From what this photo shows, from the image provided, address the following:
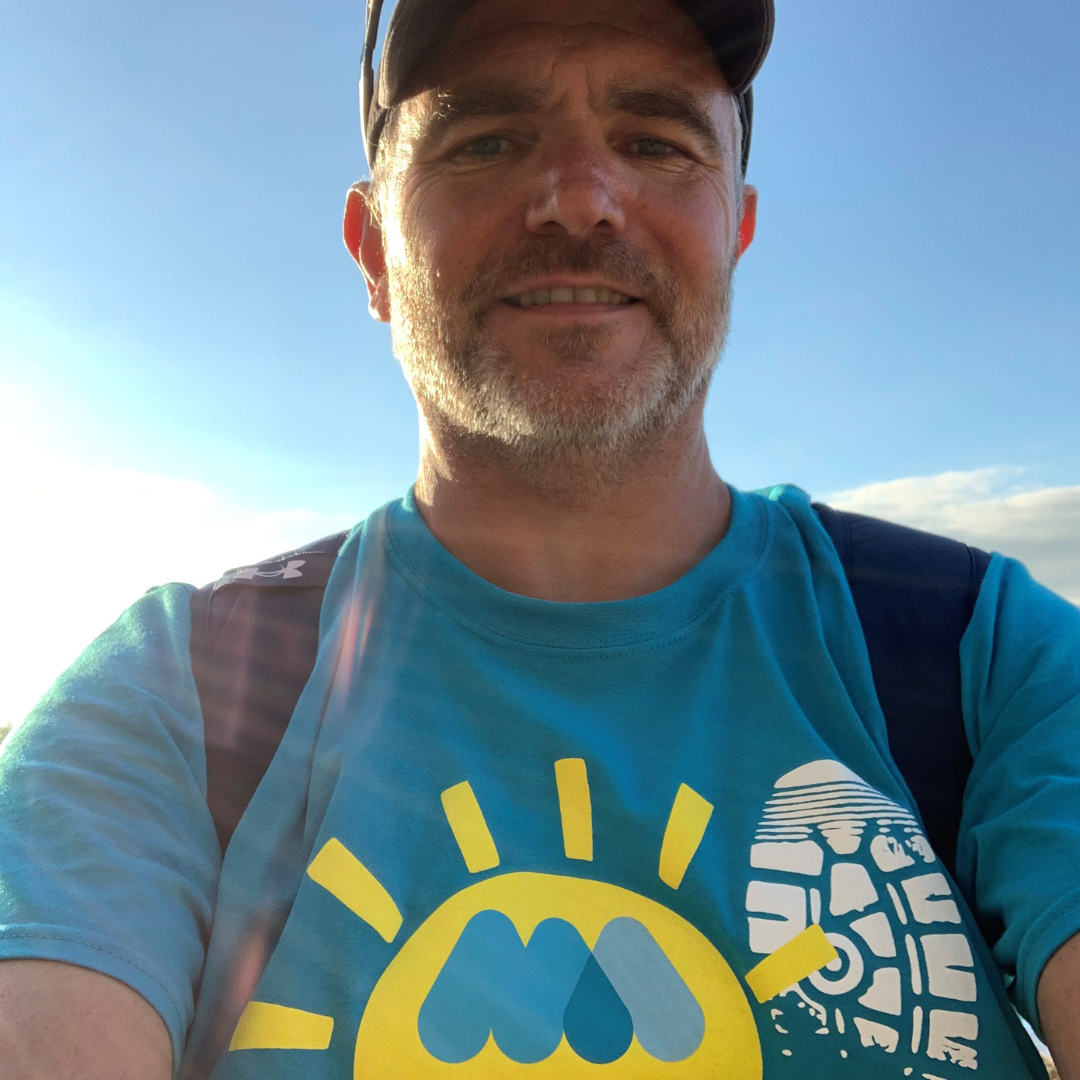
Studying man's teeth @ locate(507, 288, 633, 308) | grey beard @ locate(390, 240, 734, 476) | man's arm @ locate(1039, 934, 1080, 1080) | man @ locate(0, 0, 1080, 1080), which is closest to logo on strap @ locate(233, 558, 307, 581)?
man @ locate(0, 0, 1080, 1080)

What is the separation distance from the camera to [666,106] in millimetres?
1969

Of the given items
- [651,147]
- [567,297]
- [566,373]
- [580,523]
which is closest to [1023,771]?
[580,523]

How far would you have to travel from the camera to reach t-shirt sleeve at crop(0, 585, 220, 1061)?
132cm

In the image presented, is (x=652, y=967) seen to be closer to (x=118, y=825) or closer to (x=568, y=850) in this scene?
(x=568, y=850)

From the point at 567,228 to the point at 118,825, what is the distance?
1.42 m

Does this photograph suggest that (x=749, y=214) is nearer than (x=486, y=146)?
No

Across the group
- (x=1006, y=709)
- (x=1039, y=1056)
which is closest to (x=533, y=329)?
(x=1006, y=709)

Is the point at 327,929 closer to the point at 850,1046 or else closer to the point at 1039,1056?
the point at 850,1046

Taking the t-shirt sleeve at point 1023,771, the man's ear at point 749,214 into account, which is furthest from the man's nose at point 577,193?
the t-shirt sleeve at point 1023,771

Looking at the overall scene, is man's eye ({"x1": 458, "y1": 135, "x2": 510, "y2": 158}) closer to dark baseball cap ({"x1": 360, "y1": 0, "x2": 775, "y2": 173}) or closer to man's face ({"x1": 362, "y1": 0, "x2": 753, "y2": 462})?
man's face ({"x1": 362, "y1": 0, "x2": 753, "y2": 462})

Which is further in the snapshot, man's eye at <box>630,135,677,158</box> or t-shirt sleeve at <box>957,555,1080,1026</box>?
man's eye at <box>630,135,677,158</box>

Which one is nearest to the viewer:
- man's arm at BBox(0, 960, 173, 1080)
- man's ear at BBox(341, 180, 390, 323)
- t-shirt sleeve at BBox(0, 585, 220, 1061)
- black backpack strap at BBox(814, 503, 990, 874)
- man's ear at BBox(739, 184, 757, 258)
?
man's arm at BBox(0, 960, 173, 1080)

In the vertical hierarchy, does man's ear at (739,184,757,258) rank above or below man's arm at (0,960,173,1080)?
above

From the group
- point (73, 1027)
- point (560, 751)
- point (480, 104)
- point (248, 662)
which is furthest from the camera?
point (480, 104)
